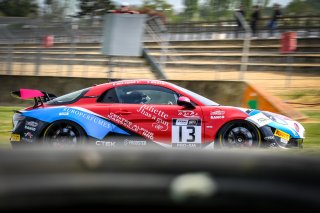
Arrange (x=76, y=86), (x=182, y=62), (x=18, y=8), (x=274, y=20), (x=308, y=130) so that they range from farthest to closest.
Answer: (x=18, y=8)
(x=274, y=20)
(x=182, y=62)
(x=76, y=86)
(x=308, y=130)

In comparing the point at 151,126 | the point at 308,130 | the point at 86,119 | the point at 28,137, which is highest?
the point at 86,119

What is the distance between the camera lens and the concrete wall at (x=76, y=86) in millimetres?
13945

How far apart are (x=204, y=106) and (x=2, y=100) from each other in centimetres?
997

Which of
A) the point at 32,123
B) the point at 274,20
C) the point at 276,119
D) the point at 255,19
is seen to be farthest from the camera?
the point at 274,20

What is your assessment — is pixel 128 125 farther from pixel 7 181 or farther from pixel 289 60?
pixel 289 60

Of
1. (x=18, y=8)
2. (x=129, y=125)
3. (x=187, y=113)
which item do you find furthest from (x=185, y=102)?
(x=18, y=8)

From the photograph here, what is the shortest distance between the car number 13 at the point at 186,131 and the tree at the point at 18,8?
2955 inches

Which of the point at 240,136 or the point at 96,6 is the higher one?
the point at 240,136

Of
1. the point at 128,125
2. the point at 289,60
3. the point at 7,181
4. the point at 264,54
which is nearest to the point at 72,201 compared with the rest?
the point at 7,181

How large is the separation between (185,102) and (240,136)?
0.94 metres

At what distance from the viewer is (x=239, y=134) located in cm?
843

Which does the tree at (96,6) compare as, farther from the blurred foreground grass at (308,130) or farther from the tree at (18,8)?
the blurred foreground grass at (308,130)

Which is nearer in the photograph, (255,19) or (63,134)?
(63,134)

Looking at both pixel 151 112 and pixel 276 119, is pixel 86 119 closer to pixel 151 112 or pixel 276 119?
pixel 151 112
